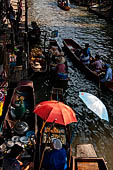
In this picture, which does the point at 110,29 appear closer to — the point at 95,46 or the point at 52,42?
the point at 95,46

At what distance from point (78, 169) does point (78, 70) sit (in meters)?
11.2

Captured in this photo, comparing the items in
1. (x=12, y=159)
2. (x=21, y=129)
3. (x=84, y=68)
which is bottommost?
(x=21, y=129)

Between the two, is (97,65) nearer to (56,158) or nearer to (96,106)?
(96,106)

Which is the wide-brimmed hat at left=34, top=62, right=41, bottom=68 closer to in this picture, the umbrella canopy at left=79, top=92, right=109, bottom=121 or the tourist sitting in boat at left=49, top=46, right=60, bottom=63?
the tourist sitting in boat at left=49, top=46, right=60, bottom=63

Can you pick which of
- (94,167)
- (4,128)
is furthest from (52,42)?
(94,167)

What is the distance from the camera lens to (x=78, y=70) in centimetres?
1836

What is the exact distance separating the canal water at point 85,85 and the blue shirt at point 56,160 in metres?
3.14

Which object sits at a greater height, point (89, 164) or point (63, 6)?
point (63, 6)

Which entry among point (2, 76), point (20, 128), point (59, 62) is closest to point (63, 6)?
point (59, 62)

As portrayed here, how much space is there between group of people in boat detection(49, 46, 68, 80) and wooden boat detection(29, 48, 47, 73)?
849mm

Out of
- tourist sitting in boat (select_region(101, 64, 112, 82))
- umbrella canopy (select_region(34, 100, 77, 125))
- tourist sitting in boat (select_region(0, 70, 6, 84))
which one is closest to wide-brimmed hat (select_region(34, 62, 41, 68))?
tourist sitting in boat (select_region(0, 70, 6, 84))

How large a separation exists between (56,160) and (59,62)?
10852 millimetres

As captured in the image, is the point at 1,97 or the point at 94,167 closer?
the point at 94,167

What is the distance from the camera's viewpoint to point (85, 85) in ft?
53.6
